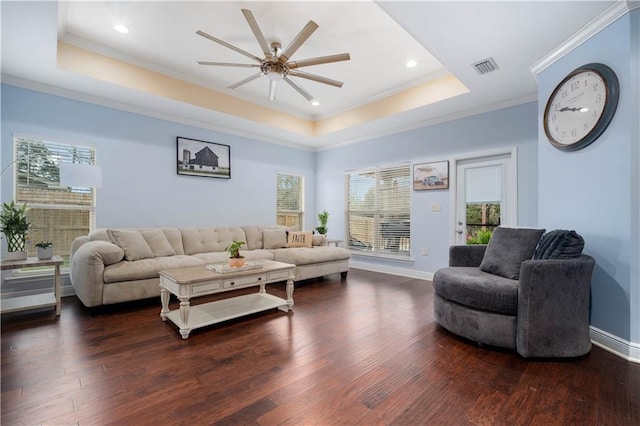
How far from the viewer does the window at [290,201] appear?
6234 millimetres

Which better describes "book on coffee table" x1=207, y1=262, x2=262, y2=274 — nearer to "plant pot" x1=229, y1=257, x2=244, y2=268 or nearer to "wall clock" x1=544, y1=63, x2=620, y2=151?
"plant pot" x1=229, y1=257, x2=244, y2=268

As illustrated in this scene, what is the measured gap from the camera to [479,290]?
2338mm

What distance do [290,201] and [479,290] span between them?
15.2ft

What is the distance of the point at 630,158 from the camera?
2.20 meters

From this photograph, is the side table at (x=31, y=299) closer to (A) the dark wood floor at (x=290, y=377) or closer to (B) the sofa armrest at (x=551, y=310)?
(A) the dark wood floor at (x=290, y=377)

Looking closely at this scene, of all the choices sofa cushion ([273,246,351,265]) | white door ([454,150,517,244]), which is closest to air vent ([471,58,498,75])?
white door ([454,150,517,244])

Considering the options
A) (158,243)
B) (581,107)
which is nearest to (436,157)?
(581,107)

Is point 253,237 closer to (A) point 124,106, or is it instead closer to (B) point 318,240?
(B) point 318,240

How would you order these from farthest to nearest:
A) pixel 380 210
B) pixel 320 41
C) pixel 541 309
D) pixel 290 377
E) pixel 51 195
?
pixel 380 210 → pixel 51 195 → pixel 320 41 → pixel 541 309 → pixel 290 377

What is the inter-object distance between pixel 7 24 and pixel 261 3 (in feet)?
7.12

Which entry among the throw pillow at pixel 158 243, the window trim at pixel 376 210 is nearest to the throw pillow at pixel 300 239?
the window trim at pixel 376 210

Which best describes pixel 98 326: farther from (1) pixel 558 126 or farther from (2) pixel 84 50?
(1) pixel 558 126

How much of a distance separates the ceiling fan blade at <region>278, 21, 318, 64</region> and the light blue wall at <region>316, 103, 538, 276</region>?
2.93 m

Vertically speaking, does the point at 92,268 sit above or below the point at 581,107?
below
